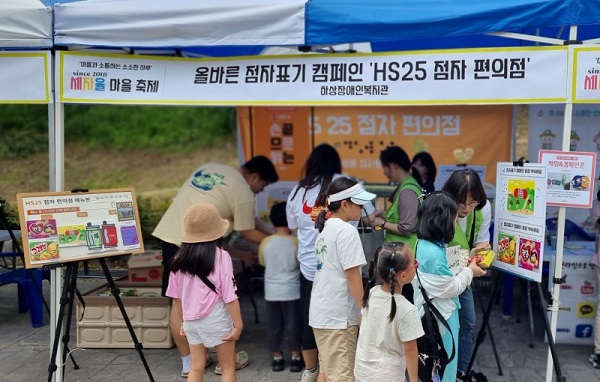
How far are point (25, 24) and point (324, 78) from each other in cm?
197

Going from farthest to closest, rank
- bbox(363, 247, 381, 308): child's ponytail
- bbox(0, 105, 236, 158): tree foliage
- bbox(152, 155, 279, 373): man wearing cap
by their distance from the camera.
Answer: bbox(0, 105, 236, 158): tree foliage → bbox(152, 155, 279, 373): man wearing cap → bbox(363, 247, 381, 308): child's ponytail

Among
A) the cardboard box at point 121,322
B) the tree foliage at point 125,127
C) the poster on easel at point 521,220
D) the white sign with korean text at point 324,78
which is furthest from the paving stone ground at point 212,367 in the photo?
the tree foliage at point 125,127

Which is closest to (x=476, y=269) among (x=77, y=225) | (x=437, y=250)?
(x=437, y=250)

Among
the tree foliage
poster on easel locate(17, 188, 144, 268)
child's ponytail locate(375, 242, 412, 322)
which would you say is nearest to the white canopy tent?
poster on easel locate(17, 188, 144, 268)

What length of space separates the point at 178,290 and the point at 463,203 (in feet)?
5.88

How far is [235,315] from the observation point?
3.72 metres

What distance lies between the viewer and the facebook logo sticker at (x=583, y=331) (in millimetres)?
5180

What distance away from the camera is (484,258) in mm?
3771

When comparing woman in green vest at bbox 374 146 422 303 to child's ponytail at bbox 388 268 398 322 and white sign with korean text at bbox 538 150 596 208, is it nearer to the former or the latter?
white sign with korean text at bbox 538 150 596 208

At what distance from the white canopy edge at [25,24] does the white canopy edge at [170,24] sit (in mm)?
71

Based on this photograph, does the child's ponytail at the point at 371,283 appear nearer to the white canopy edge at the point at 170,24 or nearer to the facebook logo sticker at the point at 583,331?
the white canopy edge at the point at 170,24

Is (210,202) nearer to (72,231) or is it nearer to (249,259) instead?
(72,231)

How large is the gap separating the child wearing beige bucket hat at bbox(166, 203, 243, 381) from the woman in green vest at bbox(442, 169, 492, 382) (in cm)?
135

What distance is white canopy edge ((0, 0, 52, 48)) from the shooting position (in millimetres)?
4090
